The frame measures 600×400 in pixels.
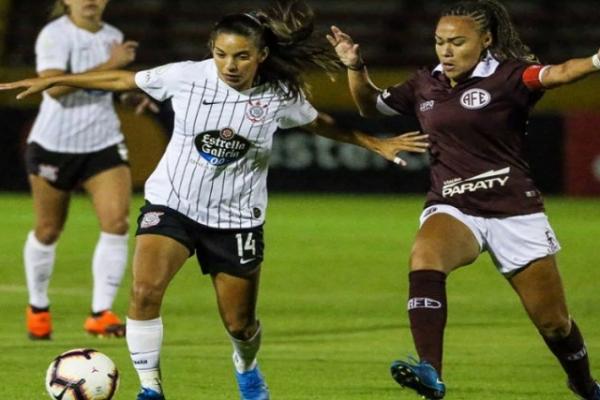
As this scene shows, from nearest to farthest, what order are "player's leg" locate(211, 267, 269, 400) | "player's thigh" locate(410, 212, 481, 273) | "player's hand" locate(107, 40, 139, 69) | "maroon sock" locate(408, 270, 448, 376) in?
"maroon sock" locate(408, 270, 448, 376), "player's thigh" locate(410, 212, 481, 273), "player's leg" locate(211, 267, 269, 400), "player's hand" locate(107, 40, 139, 69)

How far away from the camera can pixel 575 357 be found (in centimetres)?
759

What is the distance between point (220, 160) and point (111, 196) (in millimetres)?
3266

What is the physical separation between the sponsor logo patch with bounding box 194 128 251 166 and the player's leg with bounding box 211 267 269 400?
54 centimetres

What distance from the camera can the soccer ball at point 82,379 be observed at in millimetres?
7238

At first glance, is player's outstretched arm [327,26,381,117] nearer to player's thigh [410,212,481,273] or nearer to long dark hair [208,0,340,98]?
long dark hair [208,0,340,98]

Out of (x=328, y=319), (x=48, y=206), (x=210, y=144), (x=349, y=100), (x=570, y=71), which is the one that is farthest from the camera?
(x=349, y=100)

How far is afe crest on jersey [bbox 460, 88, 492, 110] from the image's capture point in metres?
7.42

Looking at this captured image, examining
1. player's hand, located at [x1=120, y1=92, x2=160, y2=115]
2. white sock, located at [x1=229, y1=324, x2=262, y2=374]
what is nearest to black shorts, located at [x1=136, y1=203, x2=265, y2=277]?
white sock, located at [x1=229, y1=324, x2=262, y2=374]

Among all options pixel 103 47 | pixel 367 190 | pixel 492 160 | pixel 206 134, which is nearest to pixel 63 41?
pixel 103 47

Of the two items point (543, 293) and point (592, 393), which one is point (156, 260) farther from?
point (592, 393)

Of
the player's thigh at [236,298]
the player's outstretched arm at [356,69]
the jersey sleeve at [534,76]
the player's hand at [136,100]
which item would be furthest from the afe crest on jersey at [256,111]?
the player's hand at [136,100]

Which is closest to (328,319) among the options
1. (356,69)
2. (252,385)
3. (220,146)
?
(252,385)

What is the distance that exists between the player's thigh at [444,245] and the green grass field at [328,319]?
122cm

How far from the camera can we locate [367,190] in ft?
72.5
